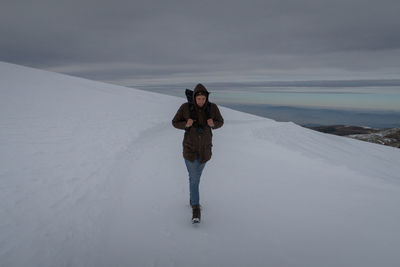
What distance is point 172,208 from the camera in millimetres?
4535

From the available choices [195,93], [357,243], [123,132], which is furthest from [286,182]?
[123,132]

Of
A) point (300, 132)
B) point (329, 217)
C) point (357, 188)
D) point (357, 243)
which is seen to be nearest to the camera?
point (357, 243)

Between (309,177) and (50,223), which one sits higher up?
(309,177)

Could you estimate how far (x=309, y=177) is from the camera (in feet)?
21.6

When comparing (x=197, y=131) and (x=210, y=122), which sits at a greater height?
(x=210, y=122)

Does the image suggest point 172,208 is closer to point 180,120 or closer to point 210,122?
point 180,120

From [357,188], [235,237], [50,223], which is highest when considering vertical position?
[357,188]

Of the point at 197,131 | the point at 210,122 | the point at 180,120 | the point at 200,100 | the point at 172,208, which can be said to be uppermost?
the point at 200,100

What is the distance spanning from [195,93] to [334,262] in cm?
327

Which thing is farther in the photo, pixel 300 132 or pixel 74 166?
pixel 300 132

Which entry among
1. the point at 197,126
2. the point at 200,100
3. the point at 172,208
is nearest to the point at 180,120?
the point at 197,126

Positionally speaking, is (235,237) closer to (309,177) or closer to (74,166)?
(309,177)

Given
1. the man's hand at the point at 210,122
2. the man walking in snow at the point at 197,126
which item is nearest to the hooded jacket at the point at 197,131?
the man walking in snow at the point at 197,126

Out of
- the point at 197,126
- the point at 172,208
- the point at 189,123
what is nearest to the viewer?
the point at 189,123
